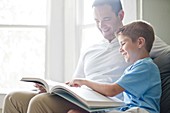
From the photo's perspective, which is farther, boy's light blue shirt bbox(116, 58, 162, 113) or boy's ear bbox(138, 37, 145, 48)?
boy's ear bbox(138, 37, 145, 48)

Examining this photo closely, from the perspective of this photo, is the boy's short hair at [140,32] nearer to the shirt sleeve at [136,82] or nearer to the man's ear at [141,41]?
the man's ear at [141,41]

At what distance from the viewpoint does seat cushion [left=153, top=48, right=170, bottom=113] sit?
4.61ft

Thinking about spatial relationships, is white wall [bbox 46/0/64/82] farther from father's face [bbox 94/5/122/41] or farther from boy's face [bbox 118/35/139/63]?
boy's face [bbox 118/35/139/63]

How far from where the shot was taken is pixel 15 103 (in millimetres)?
1595

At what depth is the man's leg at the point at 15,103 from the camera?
1.58 meters

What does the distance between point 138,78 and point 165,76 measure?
0.25 metres

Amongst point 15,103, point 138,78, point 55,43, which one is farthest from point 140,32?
point 55,43

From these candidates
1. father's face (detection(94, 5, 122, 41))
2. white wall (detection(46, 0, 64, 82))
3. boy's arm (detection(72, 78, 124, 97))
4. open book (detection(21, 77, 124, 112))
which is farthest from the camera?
white wall (detection(46, 0, 64, 82))

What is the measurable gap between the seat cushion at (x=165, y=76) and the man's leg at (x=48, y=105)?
1.33 feet

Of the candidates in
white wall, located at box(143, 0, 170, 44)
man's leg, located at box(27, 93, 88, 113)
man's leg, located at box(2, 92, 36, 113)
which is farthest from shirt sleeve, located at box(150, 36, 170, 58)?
man's leg, located at box(2, 92, 36, 113)

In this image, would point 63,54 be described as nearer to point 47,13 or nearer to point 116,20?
point 47,13

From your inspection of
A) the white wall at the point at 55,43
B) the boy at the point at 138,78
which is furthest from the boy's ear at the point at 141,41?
the white wall at the point at 55,43

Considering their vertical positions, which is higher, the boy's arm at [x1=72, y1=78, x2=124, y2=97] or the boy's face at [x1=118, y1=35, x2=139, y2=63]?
the boy's face at [x1=118, y1=35, x2=139, y2=63]

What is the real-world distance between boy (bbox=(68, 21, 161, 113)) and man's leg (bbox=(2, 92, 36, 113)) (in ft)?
1.05
